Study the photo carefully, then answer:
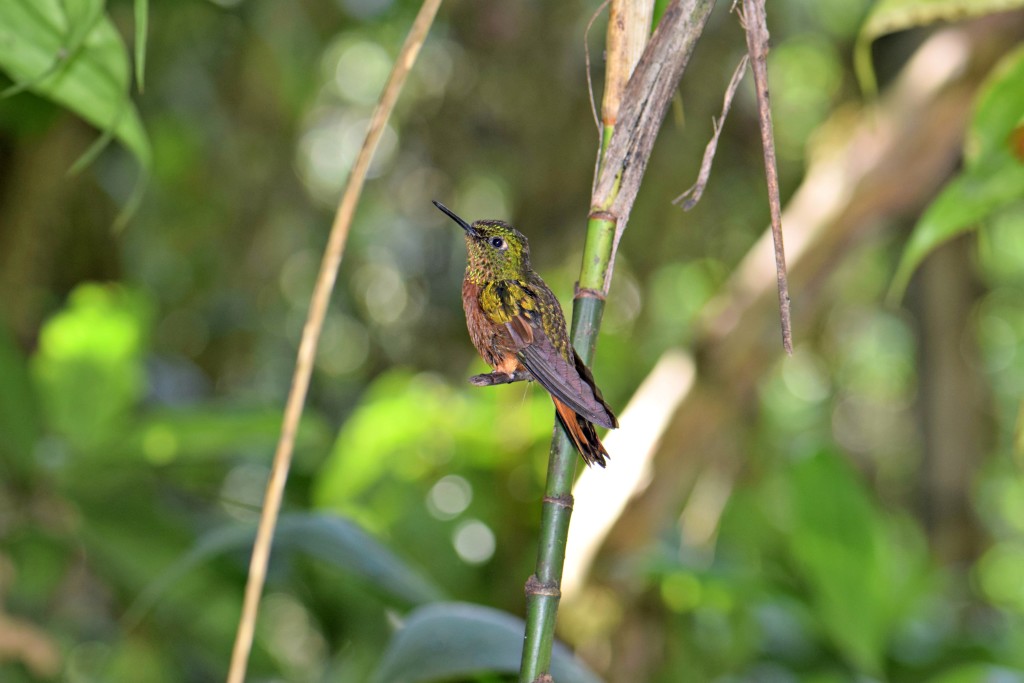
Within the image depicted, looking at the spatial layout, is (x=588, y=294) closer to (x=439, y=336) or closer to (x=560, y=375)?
(x=560, y=375)

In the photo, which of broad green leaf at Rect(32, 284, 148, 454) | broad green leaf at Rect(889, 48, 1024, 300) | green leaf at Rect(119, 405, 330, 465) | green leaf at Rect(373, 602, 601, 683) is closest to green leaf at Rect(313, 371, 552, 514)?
green leaf at Rect(119, 405, 330, 465)

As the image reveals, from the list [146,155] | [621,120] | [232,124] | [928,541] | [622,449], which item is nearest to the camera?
[621,120]

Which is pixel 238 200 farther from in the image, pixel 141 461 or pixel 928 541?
pixel 928 541

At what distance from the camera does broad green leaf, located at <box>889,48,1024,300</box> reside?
673 millimetres

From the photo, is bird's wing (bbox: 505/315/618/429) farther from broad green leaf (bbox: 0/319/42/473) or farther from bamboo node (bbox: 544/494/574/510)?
broad green leaf (bbox: 0/319/42/473)

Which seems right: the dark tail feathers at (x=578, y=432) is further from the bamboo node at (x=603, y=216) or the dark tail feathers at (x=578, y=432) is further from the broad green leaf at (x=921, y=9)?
the broad green leaf at (x=921, y=9)

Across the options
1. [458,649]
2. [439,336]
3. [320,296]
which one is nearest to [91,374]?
[458,649]

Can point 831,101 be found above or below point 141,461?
above

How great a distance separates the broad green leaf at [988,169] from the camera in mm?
673

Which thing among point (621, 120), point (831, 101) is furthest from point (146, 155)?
point (831, 101)

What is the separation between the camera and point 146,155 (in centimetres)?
67

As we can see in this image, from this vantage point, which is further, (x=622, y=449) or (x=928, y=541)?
(x=928, y=541)

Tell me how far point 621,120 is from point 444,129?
88.2 inches

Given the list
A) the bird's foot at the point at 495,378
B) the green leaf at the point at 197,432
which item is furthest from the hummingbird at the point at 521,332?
the green leaf at the point at 197,432
